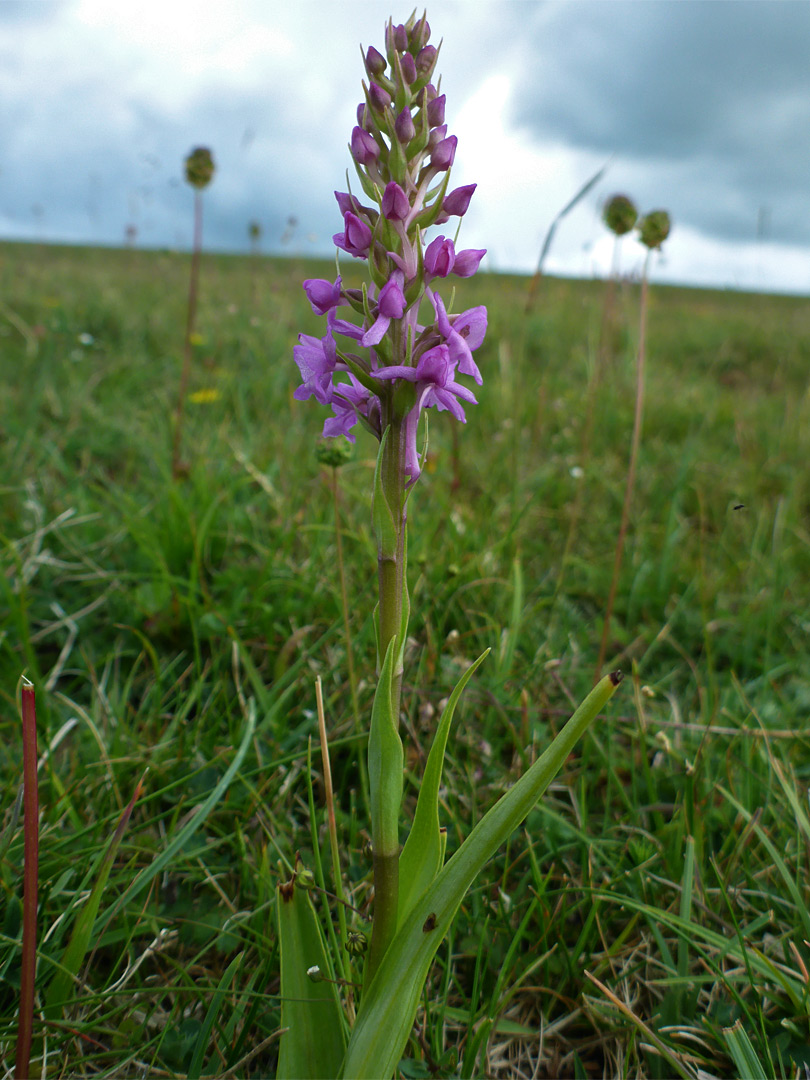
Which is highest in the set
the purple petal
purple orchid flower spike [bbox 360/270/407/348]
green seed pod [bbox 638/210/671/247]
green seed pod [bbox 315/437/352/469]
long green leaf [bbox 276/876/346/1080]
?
green seed pod [bbox 638/210/671/247]

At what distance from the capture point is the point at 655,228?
261 centimetres

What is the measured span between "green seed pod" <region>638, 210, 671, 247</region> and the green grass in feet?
2.19

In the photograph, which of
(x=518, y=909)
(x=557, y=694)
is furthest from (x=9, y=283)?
(x=518, y=909)

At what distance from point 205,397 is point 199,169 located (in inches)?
64.1

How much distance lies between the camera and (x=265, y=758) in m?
2.15

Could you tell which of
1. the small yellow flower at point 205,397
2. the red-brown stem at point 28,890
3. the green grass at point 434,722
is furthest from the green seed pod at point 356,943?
the small yellow flower at point 205,397

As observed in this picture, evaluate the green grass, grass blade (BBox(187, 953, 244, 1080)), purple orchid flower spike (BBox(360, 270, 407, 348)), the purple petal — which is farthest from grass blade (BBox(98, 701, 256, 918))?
the purple petal

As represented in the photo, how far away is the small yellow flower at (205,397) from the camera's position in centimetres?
486

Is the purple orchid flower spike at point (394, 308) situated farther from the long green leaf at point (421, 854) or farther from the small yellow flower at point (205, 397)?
the small yellow flower at point (205, 397)

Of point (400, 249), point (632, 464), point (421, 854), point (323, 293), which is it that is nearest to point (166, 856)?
point (421, 854)

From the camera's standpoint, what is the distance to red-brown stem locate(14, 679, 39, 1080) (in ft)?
3.50

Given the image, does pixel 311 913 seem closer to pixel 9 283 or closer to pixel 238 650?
pixel 238 650

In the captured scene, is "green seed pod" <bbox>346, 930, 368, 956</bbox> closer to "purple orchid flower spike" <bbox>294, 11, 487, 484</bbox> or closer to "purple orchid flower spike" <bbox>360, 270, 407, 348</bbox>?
"purple orchid flower spike" <bbox>294, 11, 487, 484</bbox>

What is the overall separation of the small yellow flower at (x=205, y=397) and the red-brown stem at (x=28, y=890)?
4.07 meters
